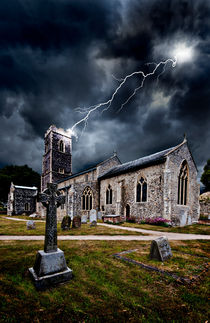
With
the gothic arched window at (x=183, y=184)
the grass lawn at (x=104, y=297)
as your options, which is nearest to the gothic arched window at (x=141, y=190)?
the gothic arched window at (x=183, y=184)

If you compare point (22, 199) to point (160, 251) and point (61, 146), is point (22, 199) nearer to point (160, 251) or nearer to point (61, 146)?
point (61, 146)

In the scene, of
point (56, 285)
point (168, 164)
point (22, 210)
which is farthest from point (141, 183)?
point (22, 210)

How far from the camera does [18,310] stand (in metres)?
2.63

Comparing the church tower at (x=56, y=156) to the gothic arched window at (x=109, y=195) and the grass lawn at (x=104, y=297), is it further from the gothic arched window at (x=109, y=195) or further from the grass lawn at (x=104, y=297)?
the grass lawn at (x=104, y=297)

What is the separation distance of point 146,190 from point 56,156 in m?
24.8

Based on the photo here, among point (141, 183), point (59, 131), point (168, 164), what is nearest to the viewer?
point (168, 164)

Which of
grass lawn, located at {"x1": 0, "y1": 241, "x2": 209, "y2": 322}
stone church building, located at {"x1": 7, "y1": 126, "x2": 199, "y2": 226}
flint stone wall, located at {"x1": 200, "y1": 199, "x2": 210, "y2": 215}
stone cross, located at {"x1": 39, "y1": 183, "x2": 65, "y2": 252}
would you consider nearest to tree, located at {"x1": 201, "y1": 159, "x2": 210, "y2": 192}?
flint stone wall, located at {"x1": 200, "y1": 199, "x2": 210, "y2": 215}

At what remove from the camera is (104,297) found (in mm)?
3080

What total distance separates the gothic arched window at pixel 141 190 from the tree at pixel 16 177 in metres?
39.6

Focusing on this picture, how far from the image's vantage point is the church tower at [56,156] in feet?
117

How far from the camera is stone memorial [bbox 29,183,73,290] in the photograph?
3439 mm

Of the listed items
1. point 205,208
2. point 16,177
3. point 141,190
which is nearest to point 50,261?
point 141,190

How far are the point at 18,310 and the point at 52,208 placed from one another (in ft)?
6.48

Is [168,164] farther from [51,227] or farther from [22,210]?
[22,210]
